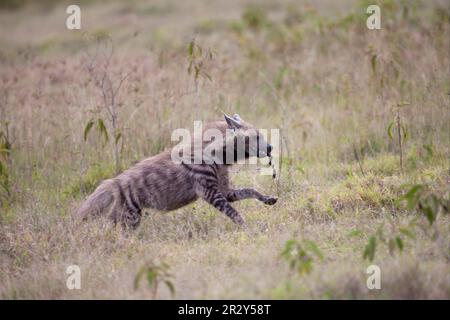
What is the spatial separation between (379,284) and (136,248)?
97.4 inches

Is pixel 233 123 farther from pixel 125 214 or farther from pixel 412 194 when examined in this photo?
pixel 412 194

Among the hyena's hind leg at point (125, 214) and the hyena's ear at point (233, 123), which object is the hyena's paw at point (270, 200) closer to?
the hyena's ear at point (233, 123)

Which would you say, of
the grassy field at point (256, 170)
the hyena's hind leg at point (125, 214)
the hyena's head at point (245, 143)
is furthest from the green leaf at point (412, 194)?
the hyena's hind leg at point (125, 214)

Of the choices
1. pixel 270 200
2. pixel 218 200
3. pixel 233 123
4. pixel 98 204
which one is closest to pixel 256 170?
pixel 270 200

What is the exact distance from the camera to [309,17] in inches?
509

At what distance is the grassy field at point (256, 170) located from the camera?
5.34 m

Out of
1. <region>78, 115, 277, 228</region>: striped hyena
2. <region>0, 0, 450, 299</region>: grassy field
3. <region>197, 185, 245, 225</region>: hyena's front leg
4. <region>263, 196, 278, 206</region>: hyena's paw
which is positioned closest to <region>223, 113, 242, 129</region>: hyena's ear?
<region>78, 115, 277, 228</region>: striped hyena

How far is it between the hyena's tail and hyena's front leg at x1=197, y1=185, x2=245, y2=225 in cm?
101

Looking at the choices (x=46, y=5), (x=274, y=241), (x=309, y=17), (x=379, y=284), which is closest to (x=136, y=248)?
(x=274, y=241)

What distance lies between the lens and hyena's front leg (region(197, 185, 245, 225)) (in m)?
6.73

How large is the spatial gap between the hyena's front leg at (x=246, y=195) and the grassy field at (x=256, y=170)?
0.54 feet

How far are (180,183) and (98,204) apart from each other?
95 centimetres

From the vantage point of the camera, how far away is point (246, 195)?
715 centimetres
